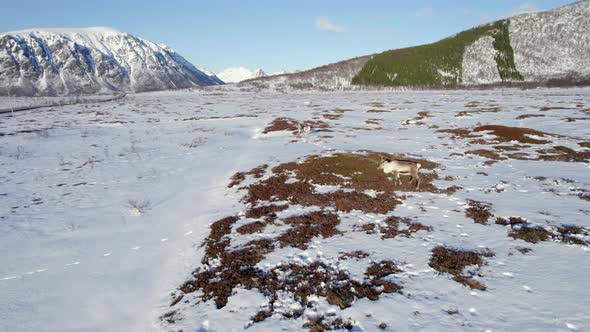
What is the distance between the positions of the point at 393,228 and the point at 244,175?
14.1 m

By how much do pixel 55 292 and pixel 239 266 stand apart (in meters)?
7.43

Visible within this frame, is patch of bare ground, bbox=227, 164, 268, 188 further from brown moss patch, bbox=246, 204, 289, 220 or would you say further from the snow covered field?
brown moss patch, bbox=246, 204, 289, 220

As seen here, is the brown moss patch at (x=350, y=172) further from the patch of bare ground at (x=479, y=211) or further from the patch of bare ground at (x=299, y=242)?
the patch of bare ground at (x=479, y=211)

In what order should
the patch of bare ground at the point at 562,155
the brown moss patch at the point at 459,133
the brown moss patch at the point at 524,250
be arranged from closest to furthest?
1. the brown moss patch at the point at 524,250
2. the patch of bare ground at the point at 562,155
3. the brown moss patch at the point at 459,133

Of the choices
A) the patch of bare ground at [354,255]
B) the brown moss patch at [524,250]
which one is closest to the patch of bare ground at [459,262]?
the brown moss patch at [524,250]

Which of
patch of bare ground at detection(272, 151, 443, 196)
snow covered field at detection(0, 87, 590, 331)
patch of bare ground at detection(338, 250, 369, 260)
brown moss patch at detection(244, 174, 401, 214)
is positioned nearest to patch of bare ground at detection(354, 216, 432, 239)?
snow covered field at detection(0, 87, 590, 331)

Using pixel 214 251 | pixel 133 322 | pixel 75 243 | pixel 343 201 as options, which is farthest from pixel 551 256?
pixel 75 243

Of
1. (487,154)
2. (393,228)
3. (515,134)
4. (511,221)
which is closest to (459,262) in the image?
(393,228)

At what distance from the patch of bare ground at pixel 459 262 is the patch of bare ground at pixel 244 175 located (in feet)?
50.4

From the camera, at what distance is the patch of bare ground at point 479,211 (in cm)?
1528

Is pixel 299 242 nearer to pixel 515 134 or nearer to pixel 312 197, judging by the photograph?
pixel 312 197

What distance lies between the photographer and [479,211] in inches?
637

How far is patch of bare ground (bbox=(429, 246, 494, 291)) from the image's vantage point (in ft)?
34.9

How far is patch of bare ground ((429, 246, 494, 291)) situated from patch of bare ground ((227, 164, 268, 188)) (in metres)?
15.4
